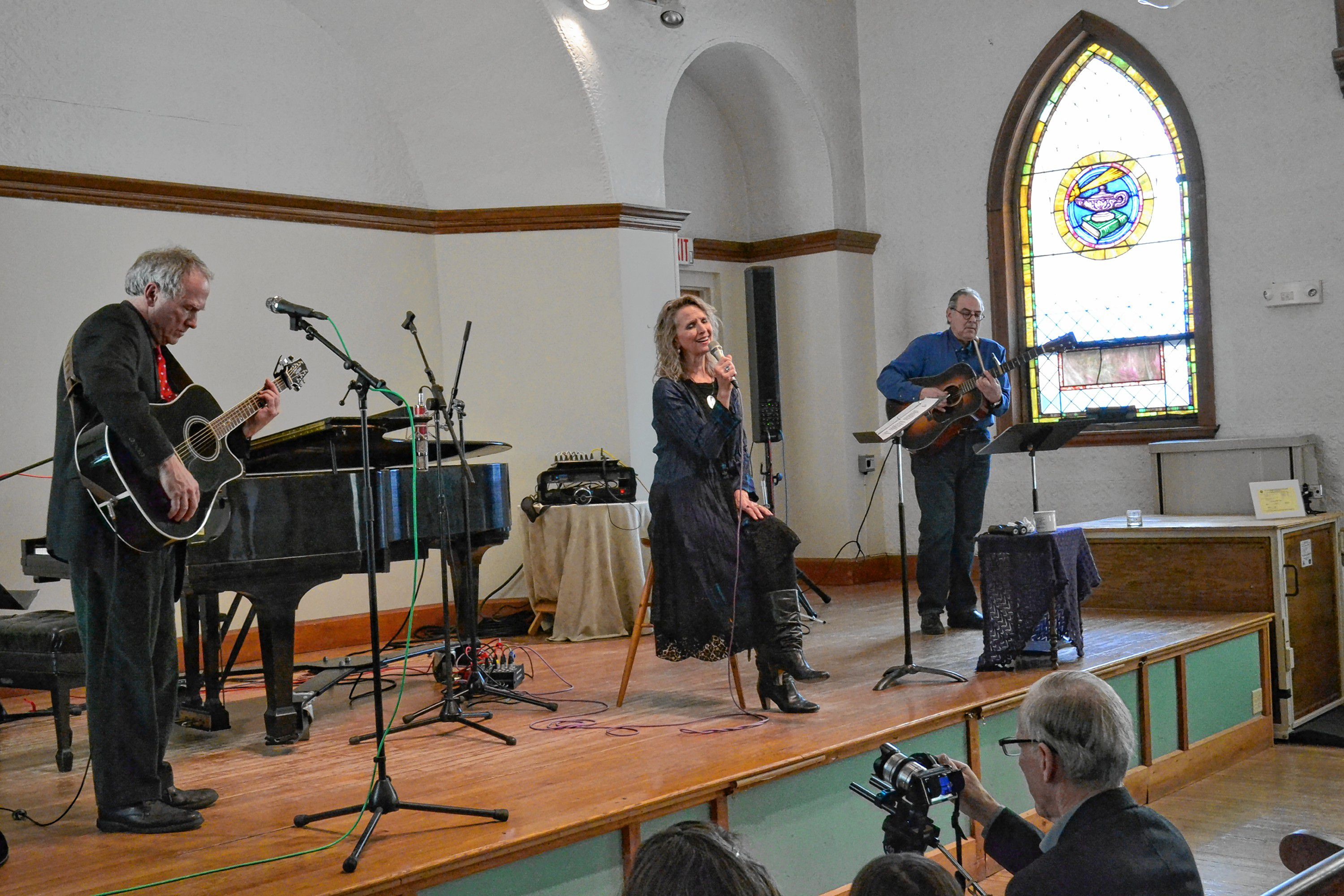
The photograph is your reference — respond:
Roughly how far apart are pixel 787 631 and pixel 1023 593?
3.87ft

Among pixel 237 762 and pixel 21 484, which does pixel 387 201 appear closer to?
pixel 21 484

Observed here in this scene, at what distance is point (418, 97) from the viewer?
709 cm

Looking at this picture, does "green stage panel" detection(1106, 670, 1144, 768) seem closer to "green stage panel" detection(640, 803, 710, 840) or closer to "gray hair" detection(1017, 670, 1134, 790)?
"green stage panel" detection(640, 803, 710, 840)

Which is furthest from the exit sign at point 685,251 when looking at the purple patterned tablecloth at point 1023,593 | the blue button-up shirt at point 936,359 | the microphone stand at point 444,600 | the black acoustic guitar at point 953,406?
the purple patterned tablecloth at point 1023,593

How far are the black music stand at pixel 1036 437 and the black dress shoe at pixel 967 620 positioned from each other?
962 millimetres

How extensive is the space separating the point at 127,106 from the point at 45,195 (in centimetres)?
64

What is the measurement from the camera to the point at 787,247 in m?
8.75

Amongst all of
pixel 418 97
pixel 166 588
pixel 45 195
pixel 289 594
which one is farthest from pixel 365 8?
pixel 166 588

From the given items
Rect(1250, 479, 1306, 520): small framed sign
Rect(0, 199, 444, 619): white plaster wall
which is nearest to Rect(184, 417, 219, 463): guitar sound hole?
Rect(0, 199, 444, 619): white plaster wall

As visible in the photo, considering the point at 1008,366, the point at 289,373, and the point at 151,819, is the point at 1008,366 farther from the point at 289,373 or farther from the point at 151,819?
the point at 151,819

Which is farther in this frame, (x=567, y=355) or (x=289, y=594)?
(x=567, y=355)

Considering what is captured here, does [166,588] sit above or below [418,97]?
below

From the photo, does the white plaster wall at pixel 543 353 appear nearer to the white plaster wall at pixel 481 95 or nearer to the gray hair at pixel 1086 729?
the white plaster wall at pixel 481 95

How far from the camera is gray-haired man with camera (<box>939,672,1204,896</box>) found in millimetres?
2014
